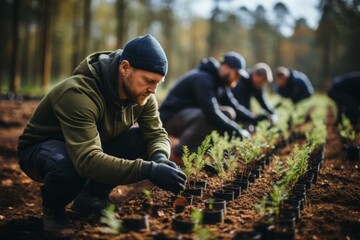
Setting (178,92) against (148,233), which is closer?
(148,233)

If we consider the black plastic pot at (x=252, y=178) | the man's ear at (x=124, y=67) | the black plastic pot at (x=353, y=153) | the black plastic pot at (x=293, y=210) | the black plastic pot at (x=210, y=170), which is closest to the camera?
the black plastic pot at (x=293, y=210)

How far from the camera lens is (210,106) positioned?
5.04m

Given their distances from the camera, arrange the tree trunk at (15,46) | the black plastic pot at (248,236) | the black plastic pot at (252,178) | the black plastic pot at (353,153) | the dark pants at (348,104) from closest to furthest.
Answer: the black plastic pot at (248,236), the black plastic pot at (252,178), the black plastic pot at (353,153), the dark pants at (348,104), the tree trunk at (15,46)

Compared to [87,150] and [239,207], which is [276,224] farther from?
[87,150]

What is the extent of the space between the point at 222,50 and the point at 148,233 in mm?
43555

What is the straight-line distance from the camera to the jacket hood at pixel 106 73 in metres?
2.78

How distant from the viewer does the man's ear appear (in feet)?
8.90

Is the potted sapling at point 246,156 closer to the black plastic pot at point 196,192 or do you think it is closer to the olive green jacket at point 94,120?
the black plastic pot at point 196,192

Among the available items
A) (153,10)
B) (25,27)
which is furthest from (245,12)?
(25,27)

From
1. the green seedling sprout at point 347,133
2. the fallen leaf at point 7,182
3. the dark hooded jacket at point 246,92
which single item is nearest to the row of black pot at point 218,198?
the green seedling sprout at point 347,133

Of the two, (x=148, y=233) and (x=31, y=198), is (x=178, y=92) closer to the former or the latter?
(x=31, y=198)

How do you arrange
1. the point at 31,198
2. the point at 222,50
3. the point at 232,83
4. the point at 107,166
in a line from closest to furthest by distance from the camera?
the point at 107,166
the point at 31,198
the point at 232,83
the point at 222,50

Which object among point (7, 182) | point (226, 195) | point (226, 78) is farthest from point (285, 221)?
point (7, 182)

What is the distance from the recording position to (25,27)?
104 feet
